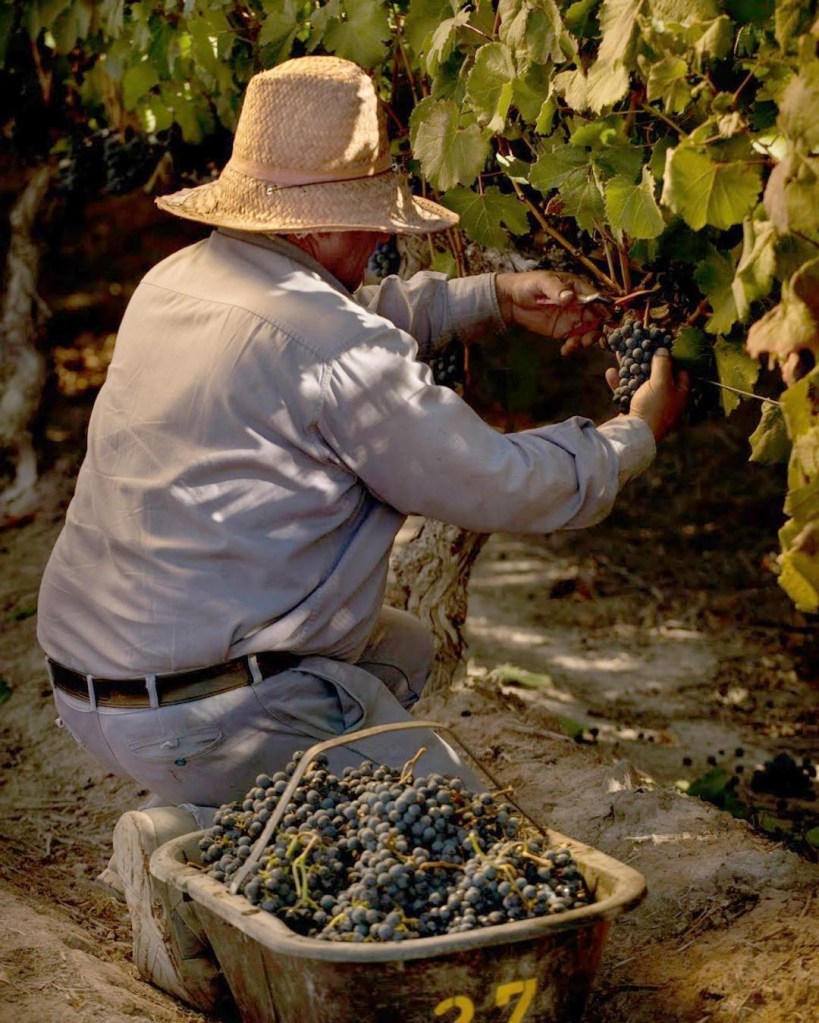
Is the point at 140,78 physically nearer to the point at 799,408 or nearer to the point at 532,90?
the point at 532,90

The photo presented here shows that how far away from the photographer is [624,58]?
275cm

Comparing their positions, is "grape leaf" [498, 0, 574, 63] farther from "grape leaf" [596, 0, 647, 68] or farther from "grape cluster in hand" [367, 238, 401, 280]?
"grape cluster in hand" [367, 238, 401, 280]

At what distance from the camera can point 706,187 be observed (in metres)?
2.60

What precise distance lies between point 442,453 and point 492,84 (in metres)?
1.11

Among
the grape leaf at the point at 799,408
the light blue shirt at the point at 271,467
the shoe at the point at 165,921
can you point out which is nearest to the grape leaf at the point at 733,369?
the light blue shirt at the point at 271,467

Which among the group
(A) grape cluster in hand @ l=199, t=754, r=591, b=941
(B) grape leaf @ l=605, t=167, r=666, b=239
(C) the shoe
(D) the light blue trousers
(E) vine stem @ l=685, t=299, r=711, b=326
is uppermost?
(B) grape leaf @ l=605, t=167, r=666, b=239

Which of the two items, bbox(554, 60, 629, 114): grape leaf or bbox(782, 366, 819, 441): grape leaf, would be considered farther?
bbox(554, 60, 629, 114): grape leaf

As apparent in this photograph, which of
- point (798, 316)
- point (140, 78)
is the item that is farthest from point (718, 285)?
point (140, 78)

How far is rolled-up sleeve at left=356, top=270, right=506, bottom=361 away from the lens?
12.2 ft

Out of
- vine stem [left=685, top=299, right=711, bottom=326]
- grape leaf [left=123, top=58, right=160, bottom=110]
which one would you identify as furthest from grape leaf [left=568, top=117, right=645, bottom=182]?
grape leaf [left=123, top=58, right=160, bottom=110]

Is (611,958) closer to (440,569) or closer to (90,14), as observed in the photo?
(440,569)

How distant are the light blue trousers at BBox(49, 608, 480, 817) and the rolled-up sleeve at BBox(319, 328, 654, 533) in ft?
1.54

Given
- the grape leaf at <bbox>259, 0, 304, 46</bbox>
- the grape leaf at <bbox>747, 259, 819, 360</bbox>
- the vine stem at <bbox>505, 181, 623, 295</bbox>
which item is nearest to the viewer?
the grape leaf at <bbox>747, 259, 819, 360</bbox>

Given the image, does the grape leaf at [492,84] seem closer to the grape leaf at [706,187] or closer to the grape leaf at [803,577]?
the grape leaf at [706,187]
